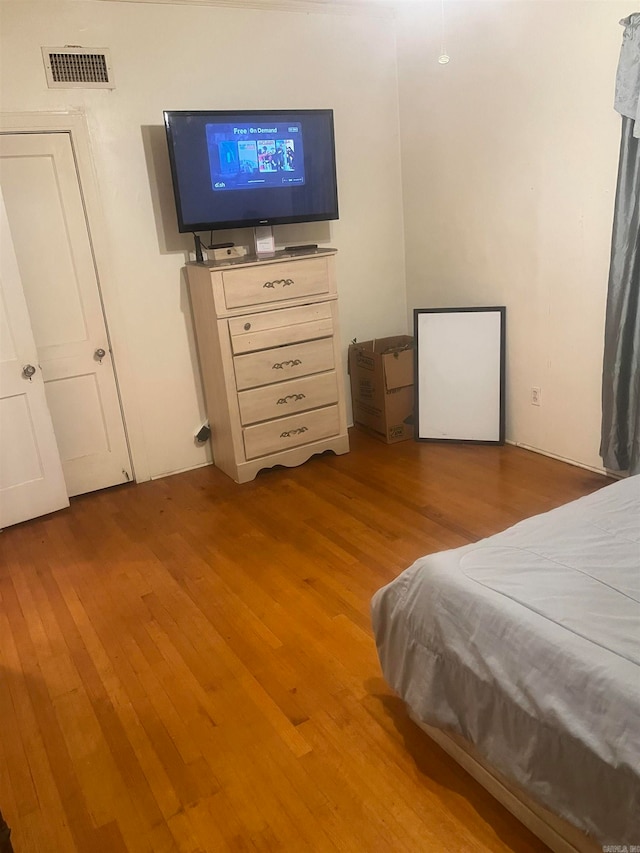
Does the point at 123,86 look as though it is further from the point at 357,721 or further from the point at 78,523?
the point at 357,721

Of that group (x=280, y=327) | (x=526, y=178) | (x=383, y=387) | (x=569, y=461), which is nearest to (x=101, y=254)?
(x=280, y=327)

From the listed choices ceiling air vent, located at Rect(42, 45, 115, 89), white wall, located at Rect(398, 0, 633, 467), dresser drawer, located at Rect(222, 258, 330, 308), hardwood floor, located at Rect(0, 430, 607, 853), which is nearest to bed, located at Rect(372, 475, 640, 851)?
hardwood floor, located at Rect(0, 430, 607, 853)

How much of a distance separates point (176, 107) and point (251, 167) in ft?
1.67

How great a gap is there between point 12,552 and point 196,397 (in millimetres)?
1353

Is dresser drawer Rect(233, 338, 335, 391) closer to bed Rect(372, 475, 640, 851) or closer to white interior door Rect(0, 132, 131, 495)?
white interior door Rect(0, 132, 131, 495)

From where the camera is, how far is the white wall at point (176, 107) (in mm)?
3326

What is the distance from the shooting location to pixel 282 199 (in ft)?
12.5

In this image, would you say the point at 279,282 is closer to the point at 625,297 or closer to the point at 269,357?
the point at 269,357

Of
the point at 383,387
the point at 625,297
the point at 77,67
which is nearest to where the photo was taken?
the point at 625,297

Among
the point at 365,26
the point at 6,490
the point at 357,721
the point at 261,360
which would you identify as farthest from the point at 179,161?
the point at 357,721

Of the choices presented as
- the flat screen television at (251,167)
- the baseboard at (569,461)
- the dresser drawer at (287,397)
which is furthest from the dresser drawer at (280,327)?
the baseboard at (569,461)

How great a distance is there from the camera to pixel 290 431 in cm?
390

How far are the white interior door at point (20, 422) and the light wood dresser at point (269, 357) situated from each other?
3.01 ft

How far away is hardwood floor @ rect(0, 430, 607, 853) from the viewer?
1712 mm
